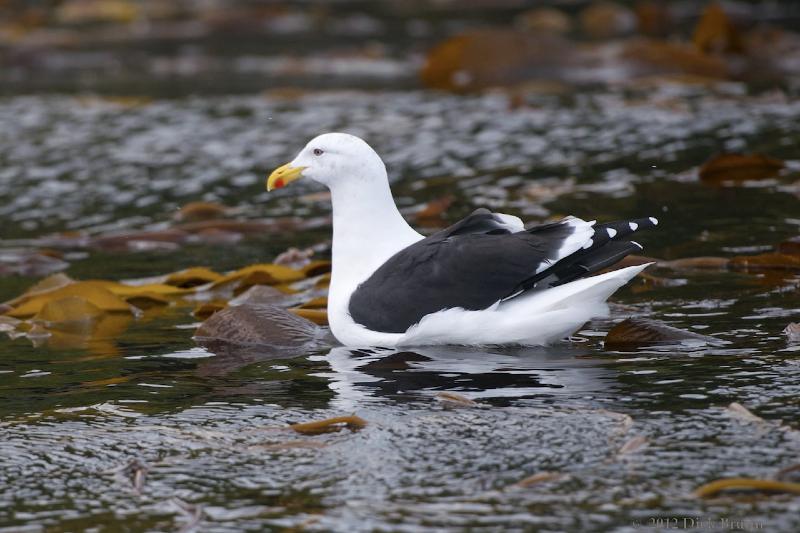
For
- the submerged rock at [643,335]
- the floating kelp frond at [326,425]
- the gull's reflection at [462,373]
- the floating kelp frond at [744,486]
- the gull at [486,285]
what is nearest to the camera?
the floating kelp frond at [744,486]

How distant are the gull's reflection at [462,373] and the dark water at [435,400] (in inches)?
0.6

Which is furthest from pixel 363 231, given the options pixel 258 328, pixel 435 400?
pixel 435 400

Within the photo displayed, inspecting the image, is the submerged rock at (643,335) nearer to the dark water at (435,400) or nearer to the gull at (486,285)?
the dark water at (435,400)

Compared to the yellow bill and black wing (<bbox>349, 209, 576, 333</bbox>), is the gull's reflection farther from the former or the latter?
the yellow bill

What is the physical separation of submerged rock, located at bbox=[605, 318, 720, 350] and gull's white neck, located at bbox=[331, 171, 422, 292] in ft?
3.47

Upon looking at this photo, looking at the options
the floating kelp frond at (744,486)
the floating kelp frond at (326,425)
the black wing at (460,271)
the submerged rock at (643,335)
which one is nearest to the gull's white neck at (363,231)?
the black wing at (460,271)

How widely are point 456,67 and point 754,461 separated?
10.3 m

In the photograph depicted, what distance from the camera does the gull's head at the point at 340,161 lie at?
6555 millimetres

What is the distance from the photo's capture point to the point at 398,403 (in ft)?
17.7

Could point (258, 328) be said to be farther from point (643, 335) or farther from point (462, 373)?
point (643, 335)

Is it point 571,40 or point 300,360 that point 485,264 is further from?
point 571,40

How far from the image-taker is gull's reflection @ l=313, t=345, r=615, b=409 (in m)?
5.50

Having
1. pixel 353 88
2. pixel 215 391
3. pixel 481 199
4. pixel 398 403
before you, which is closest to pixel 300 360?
pixel 215 391

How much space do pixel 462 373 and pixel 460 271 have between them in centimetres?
47
